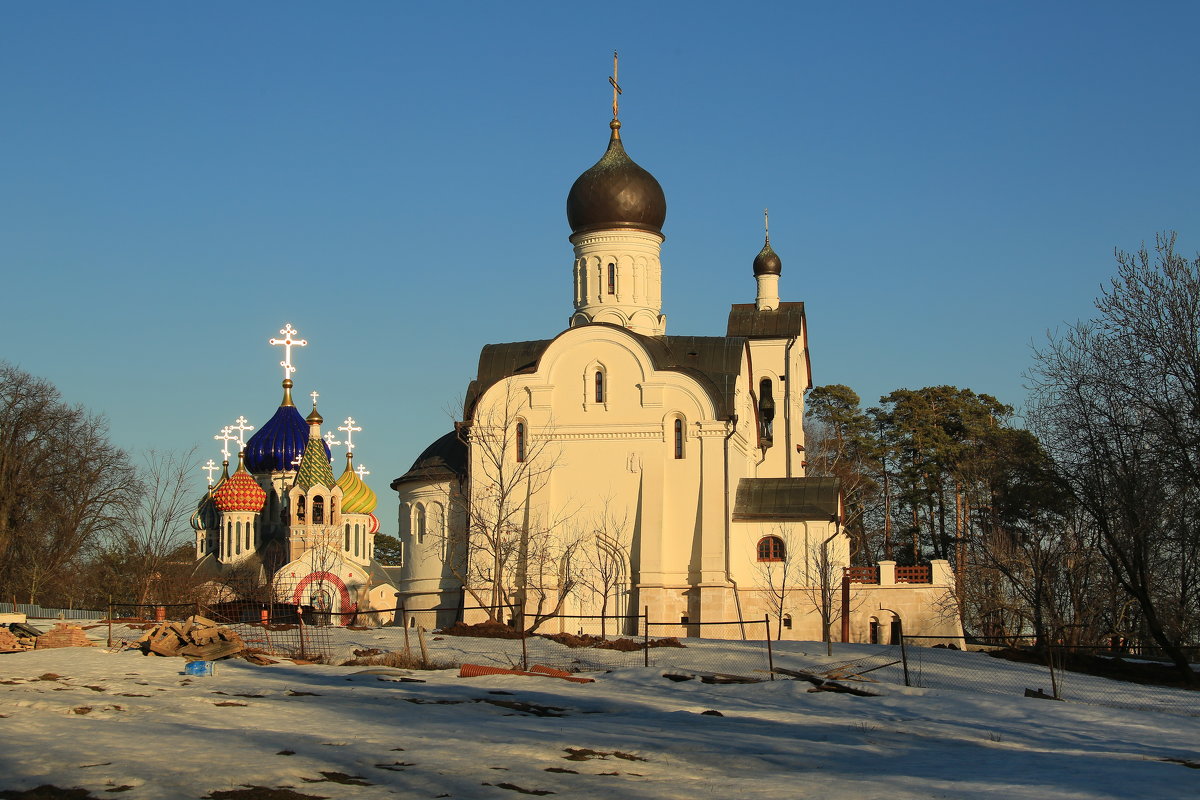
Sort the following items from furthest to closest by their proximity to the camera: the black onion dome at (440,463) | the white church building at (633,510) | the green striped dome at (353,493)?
the green striped dome at (353,493) < the black onion dome at (440,463) < the white church building at (633,510)

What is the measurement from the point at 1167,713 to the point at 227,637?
43.5ft

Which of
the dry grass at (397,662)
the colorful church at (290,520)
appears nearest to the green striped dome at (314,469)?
the colorful church at (290,520)

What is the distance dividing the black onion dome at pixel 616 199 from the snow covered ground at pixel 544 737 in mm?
19875

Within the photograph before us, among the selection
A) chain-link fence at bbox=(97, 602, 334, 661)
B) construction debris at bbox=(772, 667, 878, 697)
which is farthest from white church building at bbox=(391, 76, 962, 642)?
construction debris at bbox=(772, 667, 878, 697)

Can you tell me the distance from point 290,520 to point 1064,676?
37.7 m

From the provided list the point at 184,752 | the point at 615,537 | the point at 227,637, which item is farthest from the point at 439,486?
the point at 184,752

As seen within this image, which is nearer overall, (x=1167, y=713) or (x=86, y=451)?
(x=1167, y=713)

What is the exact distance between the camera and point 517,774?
39.9 feet

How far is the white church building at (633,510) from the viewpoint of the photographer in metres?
34.3

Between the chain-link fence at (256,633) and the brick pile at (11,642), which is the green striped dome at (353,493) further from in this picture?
the brick pile at (11,642)

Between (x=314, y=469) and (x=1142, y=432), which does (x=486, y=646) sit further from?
(x=314, y=469)

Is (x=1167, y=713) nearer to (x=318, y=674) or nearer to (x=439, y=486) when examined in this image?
(x=318, y=674)

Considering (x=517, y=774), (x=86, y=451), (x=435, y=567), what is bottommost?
(x=517, y=774)

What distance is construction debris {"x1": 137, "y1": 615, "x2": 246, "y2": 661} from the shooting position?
20.7 m
